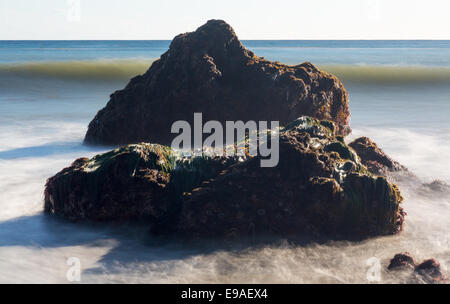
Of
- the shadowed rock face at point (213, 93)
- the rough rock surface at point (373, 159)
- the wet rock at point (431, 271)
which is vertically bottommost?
the wet rock at point (431, 271)

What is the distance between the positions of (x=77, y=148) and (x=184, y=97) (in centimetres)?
195

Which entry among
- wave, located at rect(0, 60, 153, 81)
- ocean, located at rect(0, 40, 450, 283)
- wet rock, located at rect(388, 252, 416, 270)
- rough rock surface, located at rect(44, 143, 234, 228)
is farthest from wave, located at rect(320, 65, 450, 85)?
wet rock, located at rect(388, 252, 416, 270)

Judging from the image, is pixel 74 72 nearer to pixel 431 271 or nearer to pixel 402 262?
pixel 402 262

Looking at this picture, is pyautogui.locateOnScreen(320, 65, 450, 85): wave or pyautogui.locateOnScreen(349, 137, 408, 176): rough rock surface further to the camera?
pyautogui.locateOnScreen(320, 65, 450, 85): wave

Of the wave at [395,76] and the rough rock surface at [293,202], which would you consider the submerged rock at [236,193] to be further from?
Result: the wave at [395,76]

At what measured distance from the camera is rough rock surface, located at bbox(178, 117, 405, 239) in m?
3.90

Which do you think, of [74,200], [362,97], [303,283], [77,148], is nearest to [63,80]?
[362,97]

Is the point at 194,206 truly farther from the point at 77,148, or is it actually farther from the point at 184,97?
the point at 77,148

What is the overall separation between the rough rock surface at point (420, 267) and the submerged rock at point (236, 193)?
1.60 ft

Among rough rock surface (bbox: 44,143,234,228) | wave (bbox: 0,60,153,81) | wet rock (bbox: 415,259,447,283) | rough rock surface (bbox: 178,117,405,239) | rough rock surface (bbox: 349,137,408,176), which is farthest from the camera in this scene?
wave (bbox: 0,60,153,81)

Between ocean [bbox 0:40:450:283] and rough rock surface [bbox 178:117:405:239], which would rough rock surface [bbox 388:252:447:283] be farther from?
rough rock surface [bbox 178:117:405:239]

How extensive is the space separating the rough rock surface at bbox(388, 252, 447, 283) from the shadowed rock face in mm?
A: 3647

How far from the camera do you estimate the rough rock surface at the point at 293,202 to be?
3900 mm

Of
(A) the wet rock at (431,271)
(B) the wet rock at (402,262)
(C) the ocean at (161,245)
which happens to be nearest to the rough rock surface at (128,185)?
(C) the ocean at (161,245)
